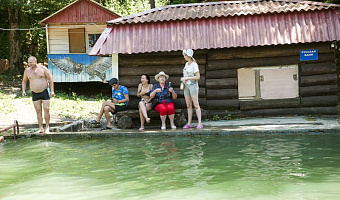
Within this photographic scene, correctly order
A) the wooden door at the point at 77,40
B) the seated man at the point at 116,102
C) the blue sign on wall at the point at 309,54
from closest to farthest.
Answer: the seated man at the point at 116,102, the blue sign on wall at the point at 309,54, the wooden door at the point at 77,40

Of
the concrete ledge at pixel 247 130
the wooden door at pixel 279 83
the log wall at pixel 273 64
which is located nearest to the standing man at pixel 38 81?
the concrete ledge at pixel 247 130

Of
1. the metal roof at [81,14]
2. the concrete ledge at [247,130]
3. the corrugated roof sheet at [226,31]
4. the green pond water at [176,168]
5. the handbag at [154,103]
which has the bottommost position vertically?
the green pond water at [176,168]

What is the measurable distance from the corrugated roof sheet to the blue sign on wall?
0.63m

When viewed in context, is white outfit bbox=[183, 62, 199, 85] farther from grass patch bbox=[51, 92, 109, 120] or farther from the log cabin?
grass patch bbox=[51, 92, 109, 120]

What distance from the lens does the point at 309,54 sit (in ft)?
36.1

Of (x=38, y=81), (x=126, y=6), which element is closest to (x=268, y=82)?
(x=38, y=81)

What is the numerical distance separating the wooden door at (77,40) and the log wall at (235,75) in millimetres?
11209

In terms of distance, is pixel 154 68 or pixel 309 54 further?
pixel 154 68

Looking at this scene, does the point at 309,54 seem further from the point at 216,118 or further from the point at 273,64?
the point at 216,118

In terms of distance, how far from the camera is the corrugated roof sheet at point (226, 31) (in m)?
10.6

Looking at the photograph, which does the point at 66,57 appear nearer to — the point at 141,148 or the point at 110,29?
the point at 110,29

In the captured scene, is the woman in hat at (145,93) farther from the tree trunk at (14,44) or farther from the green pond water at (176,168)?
the tree trunk at (14,44)

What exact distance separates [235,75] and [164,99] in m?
2.43

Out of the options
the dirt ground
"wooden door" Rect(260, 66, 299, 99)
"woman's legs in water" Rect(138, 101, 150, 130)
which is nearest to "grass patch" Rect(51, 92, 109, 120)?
the dirt ground
